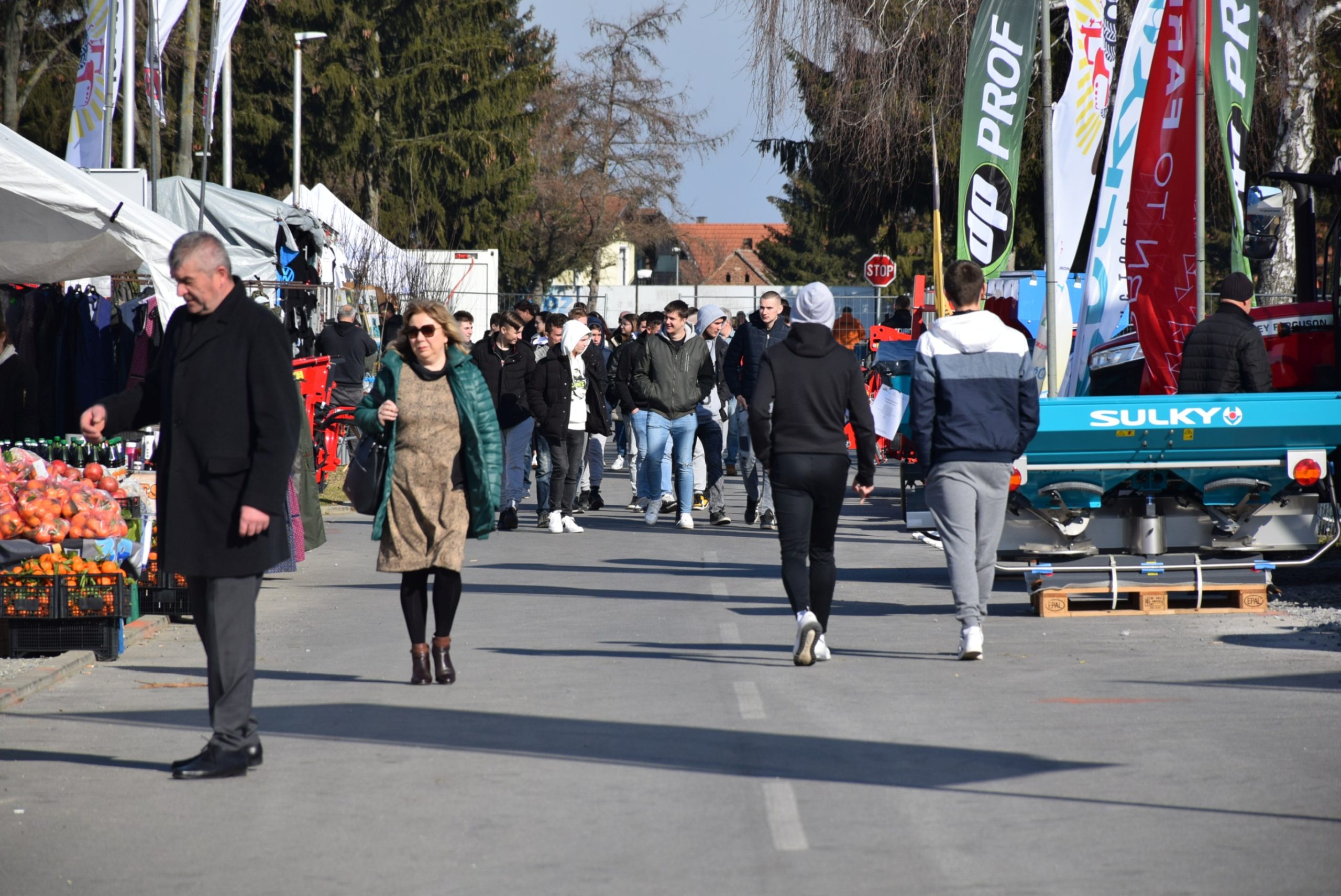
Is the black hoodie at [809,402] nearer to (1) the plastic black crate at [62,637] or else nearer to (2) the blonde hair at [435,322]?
(2) the blonde hair at [435,322]

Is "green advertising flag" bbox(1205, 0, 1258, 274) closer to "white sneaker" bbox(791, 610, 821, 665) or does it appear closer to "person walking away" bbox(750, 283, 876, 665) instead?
"person walking away" bbox(750, 283, 876, 665)

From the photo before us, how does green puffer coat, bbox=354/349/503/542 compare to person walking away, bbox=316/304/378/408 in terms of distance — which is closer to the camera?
green puffer coat, bbox=354/349/503/542

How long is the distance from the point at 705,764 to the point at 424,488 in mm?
2447

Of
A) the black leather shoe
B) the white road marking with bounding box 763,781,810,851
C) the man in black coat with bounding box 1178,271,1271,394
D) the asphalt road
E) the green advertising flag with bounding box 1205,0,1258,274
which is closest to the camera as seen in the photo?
the asphalt road

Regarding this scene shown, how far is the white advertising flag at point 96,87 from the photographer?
63.0 feet

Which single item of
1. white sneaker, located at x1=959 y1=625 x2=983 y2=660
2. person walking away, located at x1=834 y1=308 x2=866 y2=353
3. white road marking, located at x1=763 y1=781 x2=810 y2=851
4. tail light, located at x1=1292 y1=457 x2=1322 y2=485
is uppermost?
person walking away, located at x1=834 y1=308 x2=866 y2=353

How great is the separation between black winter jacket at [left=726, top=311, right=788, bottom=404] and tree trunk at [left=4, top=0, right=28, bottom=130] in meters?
26.8

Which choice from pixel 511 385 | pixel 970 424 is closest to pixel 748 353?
pixel 511 385

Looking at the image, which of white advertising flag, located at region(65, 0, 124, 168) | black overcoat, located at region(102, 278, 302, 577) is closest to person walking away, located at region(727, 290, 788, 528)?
white advertising flag, located at region(65, 0, 124, 168)

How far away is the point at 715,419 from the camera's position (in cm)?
1695

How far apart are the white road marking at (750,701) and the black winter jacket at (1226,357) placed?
15.6 ft

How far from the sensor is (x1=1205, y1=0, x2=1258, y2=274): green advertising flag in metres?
14.3

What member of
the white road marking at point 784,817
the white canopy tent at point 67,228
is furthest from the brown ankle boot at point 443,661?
the white canopy tent at point 67,228

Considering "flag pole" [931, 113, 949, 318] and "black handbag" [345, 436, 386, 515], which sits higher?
"flag pole" [931, 113, 949, 318]
